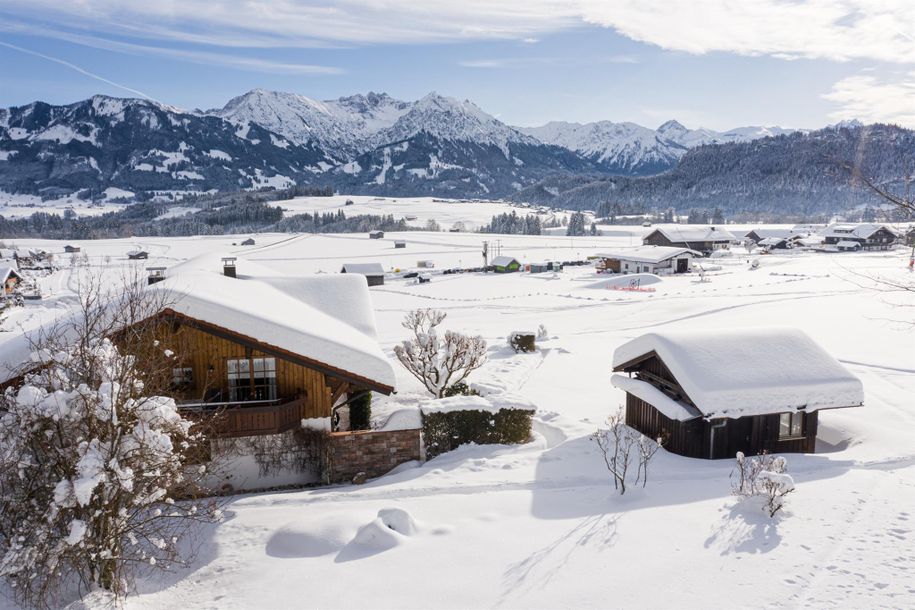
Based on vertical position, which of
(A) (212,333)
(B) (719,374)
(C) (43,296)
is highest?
(A) (212,333)

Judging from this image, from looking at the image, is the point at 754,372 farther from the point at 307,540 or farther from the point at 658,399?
the point at 307,540

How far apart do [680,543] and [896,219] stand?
700 centimetres

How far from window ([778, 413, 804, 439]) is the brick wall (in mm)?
11270

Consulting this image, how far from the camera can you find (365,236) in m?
155

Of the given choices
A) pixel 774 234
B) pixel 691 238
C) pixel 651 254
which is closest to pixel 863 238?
pixel 691 238

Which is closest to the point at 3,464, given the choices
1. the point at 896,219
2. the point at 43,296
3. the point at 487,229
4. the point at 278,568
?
the point at 278,568

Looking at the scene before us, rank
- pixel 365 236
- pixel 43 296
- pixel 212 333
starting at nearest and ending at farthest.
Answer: pixel 212 333 → pixel 43 296 → pixel 365 236

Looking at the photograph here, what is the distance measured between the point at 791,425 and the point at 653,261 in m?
62.1

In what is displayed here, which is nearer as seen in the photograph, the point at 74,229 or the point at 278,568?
the point at 278,568

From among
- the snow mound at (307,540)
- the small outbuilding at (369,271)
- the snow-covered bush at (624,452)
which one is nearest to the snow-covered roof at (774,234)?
the small outbuilding at (369,271)

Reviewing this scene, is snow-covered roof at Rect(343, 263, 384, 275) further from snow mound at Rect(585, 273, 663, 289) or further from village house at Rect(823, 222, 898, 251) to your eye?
village house at Rect(823, 222, 898, 251)

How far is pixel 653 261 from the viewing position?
77.2m

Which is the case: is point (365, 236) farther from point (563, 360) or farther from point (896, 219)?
point (896, 219)

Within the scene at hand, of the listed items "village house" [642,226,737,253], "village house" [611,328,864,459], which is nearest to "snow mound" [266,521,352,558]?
"village house" [611,328,864,459]
